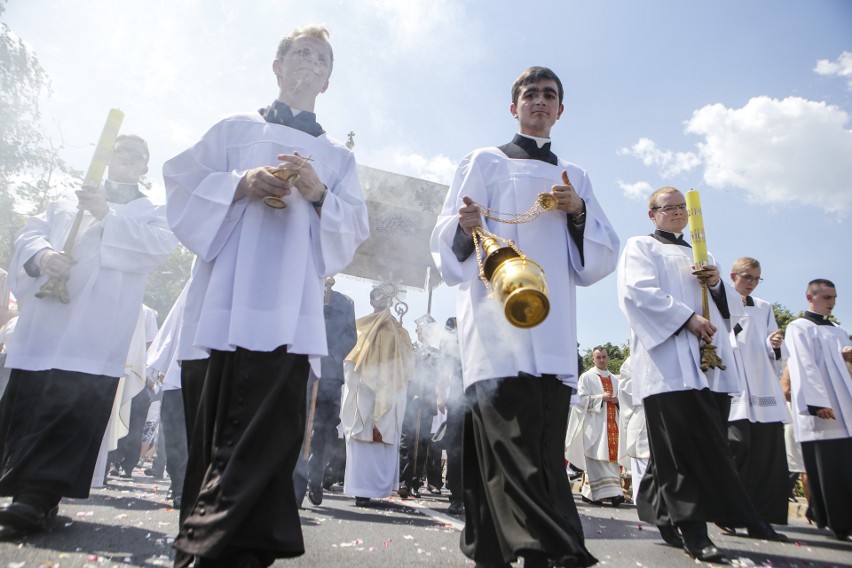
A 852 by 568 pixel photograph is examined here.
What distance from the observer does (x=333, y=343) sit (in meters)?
6.45

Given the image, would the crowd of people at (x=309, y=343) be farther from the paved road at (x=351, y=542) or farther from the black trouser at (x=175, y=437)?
the paved road at (x=351, y=542)

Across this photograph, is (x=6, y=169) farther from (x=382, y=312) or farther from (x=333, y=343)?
(x=382, y=312)

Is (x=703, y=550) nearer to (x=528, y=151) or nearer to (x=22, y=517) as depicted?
(x=528, y=151)

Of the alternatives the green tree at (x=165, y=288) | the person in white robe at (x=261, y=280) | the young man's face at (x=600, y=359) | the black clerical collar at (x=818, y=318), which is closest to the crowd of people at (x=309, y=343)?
the person in white robe at (x=261, y=280)

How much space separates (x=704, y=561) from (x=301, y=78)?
3582mm

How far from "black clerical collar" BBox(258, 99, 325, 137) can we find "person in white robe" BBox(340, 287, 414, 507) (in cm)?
454

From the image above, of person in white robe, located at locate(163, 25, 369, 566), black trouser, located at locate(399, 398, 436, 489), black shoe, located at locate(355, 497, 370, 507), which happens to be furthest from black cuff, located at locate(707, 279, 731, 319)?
black trouser, located at locate(399, 398, 436, 489)

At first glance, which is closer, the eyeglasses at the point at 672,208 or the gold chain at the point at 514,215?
the gold chain at the point at 514,215

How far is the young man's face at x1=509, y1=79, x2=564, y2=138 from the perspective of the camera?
3.28 m

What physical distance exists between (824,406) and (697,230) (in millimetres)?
2911

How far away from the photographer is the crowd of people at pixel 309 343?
7.83ft

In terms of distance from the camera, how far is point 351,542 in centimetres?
370

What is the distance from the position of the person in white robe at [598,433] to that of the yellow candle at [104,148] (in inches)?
308

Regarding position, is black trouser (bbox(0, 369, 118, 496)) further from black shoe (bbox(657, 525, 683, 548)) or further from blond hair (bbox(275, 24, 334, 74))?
black shoe (bbox(657, 525, 683, 548))
